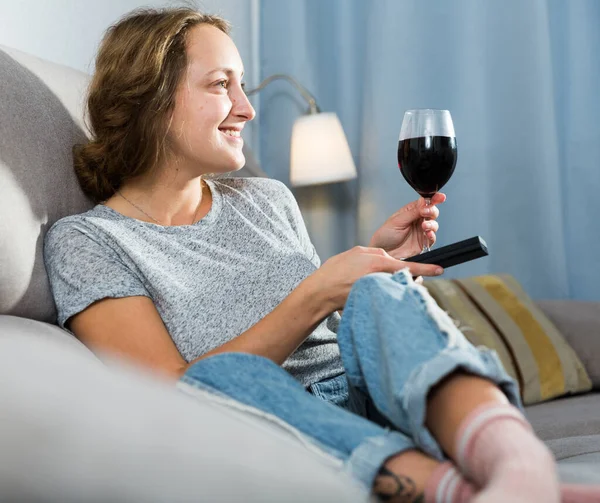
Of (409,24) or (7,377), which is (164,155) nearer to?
(7,377)

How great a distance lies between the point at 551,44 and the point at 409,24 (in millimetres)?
501

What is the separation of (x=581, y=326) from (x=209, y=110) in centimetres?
107

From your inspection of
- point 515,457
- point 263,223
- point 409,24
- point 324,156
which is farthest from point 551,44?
point 515,457

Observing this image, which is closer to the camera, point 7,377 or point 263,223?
point 7,377

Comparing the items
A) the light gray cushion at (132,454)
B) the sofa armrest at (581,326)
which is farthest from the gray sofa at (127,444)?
the sofa armrest at (581,326)

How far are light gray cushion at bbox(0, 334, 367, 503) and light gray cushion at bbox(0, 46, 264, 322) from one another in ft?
1.91

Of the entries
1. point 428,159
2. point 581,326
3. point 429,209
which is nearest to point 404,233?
point 429,209

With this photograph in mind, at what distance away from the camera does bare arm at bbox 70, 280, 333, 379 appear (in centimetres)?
117

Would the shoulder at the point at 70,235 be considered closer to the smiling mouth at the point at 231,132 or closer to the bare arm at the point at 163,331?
the bare arm at the point at 163,331

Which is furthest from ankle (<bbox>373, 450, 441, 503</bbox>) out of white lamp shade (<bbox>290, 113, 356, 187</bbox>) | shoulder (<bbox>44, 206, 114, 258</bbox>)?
white lamp shade (<bbox>290, 113, 356, 187</bbox>)

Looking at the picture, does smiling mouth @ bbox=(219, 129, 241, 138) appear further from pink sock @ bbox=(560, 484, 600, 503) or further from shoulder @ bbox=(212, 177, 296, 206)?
pink sock @ bbox=(560, 484, 600, 503)

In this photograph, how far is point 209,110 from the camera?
1.49 meters

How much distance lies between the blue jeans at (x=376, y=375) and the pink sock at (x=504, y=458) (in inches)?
2.0

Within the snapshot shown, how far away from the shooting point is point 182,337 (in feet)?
4.25
